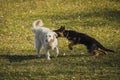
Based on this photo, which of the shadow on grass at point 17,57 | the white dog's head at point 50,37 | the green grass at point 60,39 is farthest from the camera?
the shadow on grass at point 17,57

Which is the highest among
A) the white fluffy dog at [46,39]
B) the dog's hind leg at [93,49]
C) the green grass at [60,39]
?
the white fluffy dog at [46,39]

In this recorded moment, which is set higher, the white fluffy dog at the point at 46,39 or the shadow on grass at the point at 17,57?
the white fluffy dog at the point at 46,39

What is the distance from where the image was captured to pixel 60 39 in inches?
632

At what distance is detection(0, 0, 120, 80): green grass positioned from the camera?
37.2ft

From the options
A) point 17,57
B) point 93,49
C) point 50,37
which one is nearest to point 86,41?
point 93,49

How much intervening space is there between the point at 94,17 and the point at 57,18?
78.3 inches

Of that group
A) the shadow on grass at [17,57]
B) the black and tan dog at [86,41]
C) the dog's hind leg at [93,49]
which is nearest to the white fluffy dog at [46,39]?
the shadow on grass at [17,57]

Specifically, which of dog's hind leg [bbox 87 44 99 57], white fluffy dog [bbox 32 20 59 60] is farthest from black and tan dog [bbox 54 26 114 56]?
white fluffy dog [bbox 32 20 59 60]

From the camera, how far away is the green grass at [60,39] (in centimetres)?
1134

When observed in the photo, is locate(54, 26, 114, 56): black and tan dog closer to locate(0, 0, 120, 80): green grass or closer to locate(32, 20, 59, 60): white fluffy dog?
locate(0, 0, 120, 80): green grass

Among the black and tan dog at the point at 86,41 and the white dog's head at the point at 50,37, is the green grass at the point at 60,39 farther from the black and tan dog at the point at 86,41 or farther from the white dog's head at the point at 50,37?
the white dog's head at the point at 50,37

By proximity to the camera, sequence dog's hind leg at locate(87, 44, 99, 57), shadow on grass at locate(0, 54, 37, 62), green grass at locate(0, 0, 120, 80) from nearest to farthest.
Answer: green grass at locate(0, 0, 120, 80)
dog's hind leg at locate(87, 44, 99, 57)
shadow on grass at locate(0, 54, 37, 62)

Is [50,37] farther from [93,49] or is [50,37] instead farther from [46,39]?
[93,49]

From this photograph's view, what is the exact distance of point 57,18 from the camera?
68.2 feet
